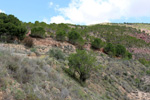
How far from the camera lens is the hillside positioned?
5688 millimetres

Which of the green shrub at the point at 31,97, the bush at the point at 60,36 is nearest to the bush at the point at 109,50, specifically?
the bush at the point at 60,36

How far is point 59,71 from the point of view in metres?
11.7

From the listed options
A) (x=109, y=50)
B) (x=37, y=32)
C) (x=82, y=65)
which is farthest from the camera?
(x=109, y=50)

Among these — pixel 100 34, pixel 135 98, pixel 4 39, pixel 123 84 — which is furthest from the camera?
pixel 100 34

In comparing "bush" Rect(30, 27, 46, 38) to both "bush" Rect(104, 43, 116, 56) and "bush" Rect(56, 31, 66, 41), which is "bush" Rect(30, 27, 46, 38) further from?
"bush" Rect(104, 43, 116, 56)

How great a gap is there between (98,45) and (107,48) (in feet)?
8.95

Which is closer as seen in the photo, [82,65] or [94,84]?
[82,65]

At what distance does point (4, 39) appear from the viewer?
22.4 m

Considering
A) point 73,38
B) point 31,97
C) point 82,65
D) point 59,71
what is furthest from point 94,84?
point 73,38

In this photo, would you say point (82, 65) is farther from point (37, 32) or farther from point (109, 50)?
point (109, 50)

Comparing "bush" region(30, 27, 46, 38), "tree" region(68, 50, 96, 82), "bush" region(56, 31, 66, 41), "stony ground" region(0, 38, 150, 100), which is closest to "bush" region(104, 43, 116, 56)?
Answer: "stony ground" region(0, 38, 150, 100)

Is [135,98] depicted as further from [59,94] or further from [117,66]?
[59,94]

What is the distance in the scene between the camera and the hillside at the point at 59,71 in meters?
5.69

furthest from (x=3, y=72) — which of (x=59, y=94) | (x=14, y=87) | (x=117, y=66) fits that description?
(x=117, y=66)
